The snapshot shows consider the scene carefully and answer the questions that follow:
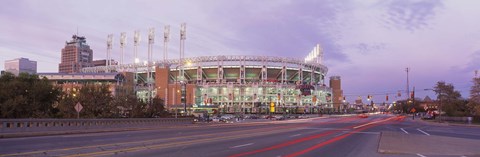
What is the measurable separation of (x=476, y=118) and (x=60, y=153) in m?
67.7

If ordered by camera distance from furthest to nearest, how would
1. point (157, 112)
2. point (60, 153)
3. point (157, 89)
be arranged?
point (157, 89)
point (157, 112)
point (60, 153)

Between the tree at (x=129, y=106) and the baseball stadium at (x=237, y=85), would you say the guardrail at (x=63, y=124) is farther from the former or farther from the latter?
the baseball stadium at (x=237, y=85)

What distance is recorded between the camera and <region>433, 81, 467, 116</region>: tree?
90.1 metres

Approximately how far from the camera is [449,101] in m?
94.6

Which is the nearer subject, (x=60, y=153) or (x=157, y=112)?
(x=60, y=153)

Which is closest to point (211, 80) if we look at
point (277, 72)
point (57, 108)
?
point (277, 72)

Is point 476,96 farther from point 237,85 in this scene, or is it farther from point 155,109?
point 237,85

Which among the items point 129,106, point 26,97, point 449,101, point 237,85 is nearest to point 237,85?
point 237,85

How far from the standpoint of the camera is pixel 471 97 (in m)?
69.9

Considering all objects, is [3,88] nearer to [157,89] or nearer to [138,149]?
[138,149]

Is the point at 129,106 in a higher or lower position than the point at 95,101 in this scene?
lower

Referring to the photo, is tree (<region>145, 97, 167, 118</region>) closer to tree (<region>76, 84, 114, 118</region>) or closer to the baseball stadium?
tree (<region>76, 84, 114, 118</region>)

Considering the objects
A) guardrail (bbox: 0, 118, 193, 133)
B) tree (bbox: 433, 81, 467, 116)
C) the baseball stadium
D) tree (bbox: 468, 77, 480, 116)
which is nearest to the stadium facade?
the baseball stadium

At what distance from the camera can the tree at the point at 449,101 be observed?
296ft
